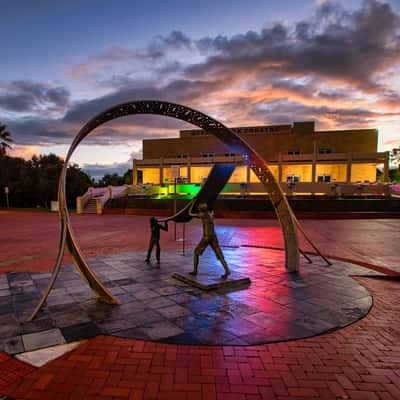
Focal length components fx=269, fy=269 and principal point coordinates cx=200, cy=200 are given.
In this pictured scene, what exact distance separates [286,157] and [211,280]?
110ft

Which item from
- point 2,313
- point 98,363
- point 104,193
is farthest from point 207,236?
point 104,193

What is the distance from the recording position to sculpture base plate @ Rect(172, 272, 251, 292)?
5691mm

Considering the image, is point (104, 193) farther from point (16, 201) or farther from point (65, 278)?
point (65, 278)

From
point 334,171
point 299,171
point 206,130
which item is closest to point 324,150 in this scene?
point 334,171

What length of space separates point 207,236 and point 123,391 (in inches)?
141

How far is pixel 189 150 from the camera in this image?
145 ft

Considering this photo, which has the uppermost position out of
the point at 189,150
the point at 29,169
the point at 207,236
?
the point at 189,150

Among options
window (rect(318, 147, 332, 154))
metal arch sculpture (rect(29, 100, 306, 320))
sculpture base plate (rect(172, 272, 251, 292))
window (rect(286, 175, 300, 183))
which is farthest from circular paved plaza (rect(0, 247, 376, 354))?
window (rect(318, 147, 332, 154))

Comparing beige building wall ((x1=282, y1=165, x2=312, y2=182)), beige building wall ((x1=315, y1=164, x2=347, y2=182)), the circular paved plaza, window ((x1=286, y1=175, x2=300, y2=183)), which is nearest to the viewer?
the circular paved plaza

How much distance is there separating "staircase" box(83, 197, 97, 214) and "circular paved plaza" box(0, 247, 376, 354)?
19.2 meters

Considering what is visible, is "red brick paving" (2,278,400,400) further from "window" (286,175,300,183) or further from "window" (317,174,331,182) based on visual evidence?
"window" (317,174,331,182)

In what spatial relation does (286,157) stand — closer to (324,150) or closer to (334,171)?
(324,150)

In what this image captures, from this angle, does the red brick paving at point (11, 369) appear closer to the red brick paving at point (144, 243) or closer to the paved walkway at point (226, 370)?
the paved walkway at point (226, 370)

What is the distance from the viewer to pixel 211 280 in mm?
5992
